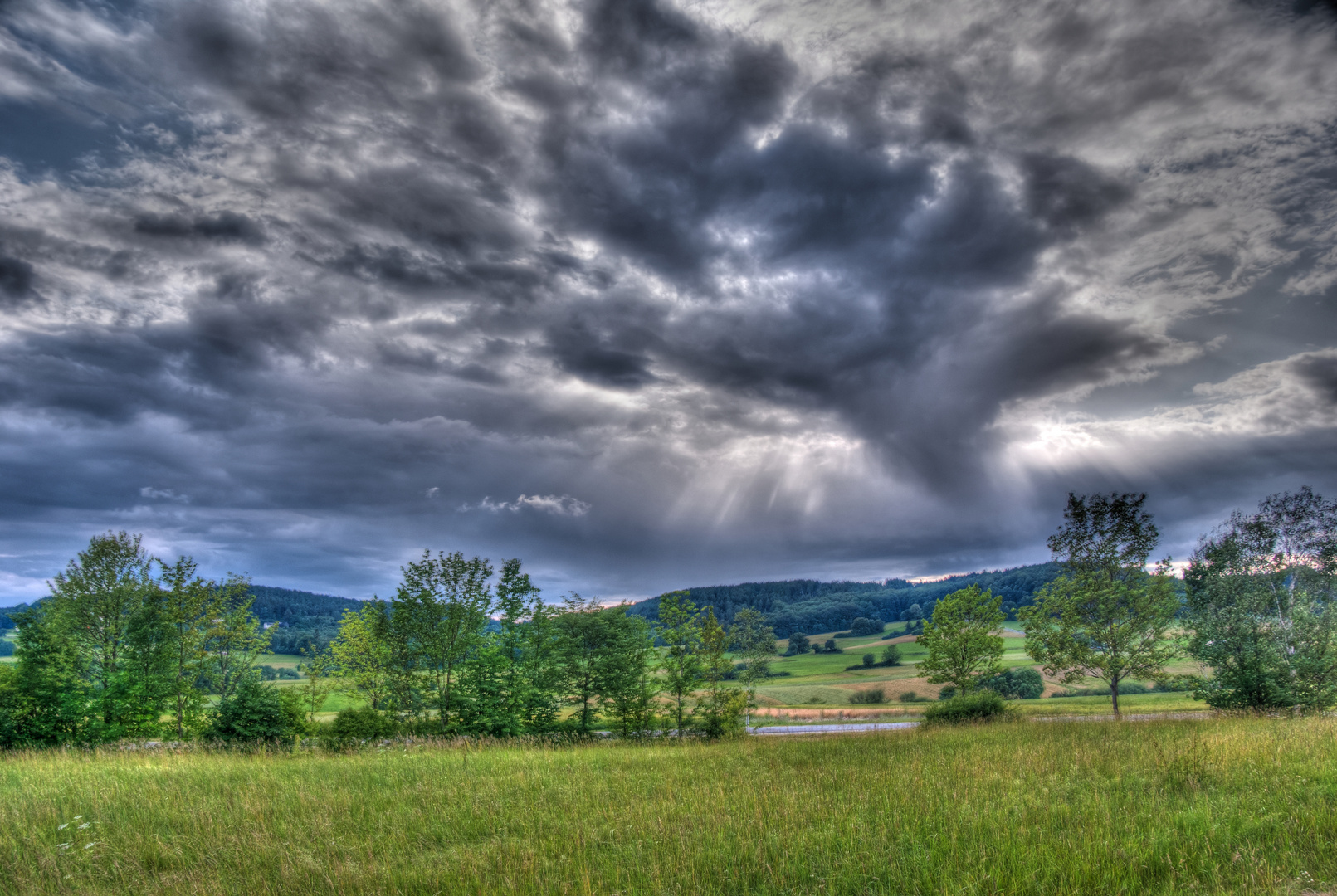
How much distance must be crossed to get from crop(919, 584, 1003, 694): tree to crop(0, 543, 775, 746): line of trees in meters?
14.8

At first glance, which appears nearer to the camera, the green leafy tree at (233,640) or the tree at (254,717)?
the tree at (254,717)

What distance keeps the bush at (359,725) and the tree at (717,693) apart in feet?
Result: 47.2

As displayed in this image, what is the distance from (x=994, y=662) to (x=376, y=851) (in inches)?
1574

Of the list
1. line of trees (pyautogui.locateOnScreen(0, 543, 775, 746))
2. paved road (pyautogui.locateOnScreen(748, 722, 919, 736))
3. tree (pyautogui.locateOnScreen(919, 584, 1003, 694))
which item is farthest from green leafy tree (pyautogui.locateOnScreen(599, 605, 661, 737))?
tree (pyautogui.locateOnScreen(919, 584, 1003, 694))

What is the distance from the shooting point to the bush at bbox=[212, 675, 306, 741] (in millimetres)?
23031

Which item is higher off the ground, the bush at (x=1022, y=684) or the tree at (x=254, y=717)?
the tree at (x=254, y=717)

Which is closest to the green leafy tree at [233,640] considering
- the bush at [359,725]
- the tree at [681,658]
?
the bush at [359,725]

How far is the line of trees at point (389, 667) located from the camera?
24562 millimetres

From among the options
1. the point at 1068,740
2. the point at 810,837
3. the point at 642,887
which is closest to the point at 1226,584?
the point at 1068,740

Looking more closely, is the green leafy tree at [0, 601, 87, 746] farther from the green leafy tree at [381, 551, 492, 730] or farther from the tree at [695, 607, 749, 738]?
the tree at [695, 607, 749, 738]

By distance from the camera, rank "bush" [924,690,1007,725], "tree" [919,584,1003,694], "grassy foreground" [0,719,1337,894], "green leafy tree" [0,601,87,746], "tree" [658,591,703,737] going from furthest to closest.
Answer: "tree" [919,584,1003,694]
"bush" [924,690,1007,725]
"tree" [658,591,703,737]
"green leafy tree" [0,601,87,746]
"grassy foreground" [0,719,1337,894]

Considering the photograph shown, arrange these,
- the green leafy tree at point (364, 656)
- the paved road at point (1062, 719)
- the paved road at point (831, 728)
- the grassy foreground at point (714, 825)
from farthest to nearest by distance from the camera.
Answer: the paved road at point (831, 728)
the green leafy tree at point (364, 656)
the paved road at point (1062, 719)
the grassy foreground at point (714, 825)

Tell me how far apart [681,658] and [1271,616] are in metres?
33.0

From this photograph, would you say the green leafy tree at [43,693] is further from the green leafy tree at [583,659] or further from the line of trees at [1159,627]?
the line of trees at [1159,627]
